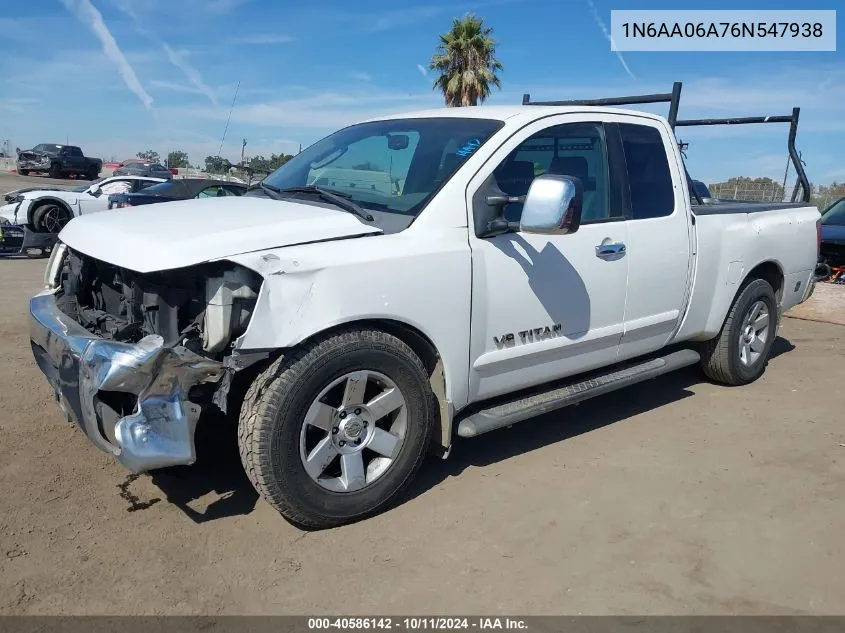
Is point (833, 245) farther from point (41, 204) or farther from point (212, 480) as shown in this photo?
point (41, 204)

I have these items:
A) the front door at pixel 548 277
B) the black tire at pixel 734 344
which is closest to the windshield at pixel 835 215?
the black tire at pixel 734 344

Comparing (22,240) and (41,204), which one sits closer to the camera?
(22,240)

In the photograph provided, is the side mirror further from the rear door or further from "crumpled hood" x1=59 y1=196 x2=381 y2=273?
the rear door

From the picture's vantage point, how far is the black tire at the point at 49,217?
13.1 m

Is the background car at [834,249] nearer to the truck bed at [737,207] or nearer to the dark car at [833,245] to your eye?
the dark car at [833,245]

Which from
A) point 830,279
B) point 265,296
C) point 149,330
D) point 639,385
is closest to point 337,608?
point 265,296

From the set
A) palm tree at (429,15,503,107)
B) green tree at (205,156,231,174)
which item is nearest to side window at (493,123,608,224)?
green tree at (205,156,231,174)

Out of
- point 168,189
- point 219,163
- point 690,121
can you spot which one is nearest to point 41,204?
point 168,189

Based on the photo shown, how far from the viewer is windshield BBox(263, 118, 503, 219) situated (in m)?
3.53

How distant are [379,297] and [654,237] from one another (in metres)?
2.00

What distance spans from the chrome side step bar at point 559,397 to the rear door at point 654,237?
12cm

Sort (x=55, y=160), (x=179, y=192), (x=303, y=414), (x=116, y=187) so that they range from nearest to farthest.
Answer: (x=303, y=414) < (x=179, y=192) < (x=116, y=187) < (x=55, y=160)

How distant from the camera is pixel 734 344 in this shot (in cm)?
524

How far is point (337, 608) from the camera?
8.70 ft
